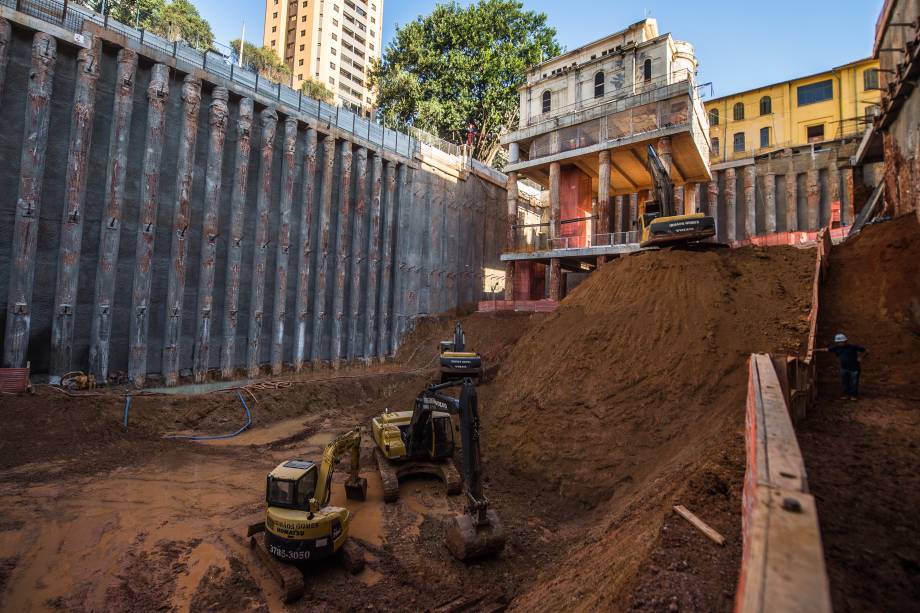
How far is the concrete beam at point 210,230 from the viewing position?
1525cm

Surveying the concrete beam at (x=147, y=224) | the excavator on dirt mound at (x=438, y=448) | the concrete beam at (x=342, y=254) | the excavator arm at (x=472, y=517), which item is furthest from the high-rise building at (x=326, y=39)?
the excavator arm at (x=472, y=517)

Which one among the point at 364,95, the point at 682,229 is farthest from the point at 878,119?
the point at 364,95

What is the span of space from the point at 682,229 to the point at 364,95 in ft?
264

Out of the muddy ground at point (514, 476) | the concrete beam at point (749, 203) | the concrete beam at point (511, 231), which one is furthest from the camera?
the concrete beam at point (749, 203)

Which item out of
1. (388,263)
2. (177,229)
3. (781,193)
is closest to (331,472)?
(177,229)

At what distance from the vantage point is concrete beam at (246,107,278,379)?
16688 millimetres

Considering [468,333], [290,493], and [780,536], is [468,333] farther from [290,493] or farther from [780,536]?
[780,536]

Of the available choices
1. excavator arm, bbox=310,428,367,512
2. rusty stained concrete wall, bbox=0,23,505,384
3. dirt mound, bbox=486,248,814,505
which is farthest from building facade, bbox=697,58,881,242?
excavator arm, bbox=310,428,367,512

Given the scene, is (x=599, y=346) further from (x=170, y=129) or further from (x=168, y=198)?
(x=170, y=129)

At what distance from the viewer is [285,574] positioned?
6.19m

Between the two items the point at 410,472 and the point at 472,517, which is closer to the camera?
the point at 472,517

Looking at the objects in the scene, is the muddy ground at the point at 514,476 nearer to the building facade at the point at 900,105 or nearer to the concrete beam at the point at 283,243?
the concrete beam at the point at 283,243

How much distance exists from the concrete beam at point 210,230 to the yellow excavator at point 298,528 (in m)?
9.94

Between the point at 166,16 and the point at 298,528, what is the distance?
48274 mm
